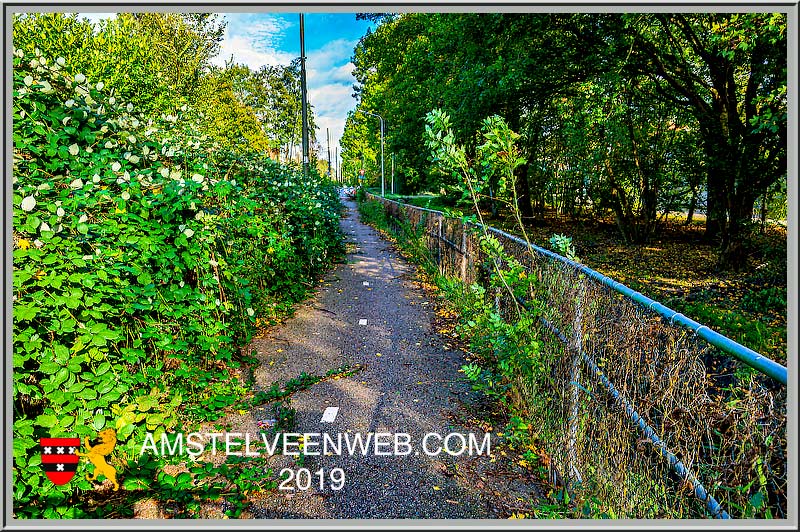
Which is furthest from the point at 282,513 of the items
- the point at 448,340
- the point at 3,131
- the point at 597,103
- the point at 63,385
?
the point at 597,103

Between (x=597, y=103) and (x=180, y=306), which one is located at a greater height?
(x=597, y=103)

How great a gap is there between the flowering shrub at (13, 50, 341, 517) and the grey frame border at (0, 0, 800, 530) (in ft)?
1.60

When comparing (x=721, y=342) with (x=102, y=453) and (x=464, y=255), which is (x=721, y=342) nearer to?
(x=102, y=453)

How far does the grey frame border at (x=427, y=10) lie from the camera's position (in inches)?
49.9

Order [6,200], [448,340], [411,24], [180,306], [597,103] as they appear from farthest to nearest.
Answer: [411,24], [597,103], [448,340], [180,306], [6,200]

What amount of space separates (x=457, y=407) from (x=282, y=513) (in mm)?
1528

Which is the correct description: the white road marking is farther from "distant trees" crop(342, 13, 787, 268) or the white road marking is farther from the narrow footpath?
"distant trees" crop(342, 13, 787, 268)

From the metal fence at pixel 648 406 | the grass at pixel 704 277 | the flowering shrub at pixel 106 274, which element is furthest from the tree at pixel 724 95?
the flowering shrub at pixel 106 274

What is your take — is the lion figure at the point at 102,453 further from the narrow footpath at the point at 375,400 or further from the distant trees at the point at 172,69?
the distant trees at the point at 172,69

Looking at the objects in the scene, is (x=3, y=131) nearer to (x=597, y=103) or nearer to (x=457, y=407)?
(x=457, y=407)

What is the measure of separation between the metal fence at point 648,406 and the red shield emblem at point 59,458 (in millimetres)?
2415

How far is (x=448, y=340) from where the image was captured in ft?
15.9

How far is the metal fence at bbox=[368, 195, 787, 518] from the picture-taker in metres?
1.26

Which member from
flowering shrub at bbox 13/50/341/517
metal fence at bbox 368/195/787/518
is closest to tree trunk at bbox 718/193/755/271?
metal fence at bbox 368/195/787/518
